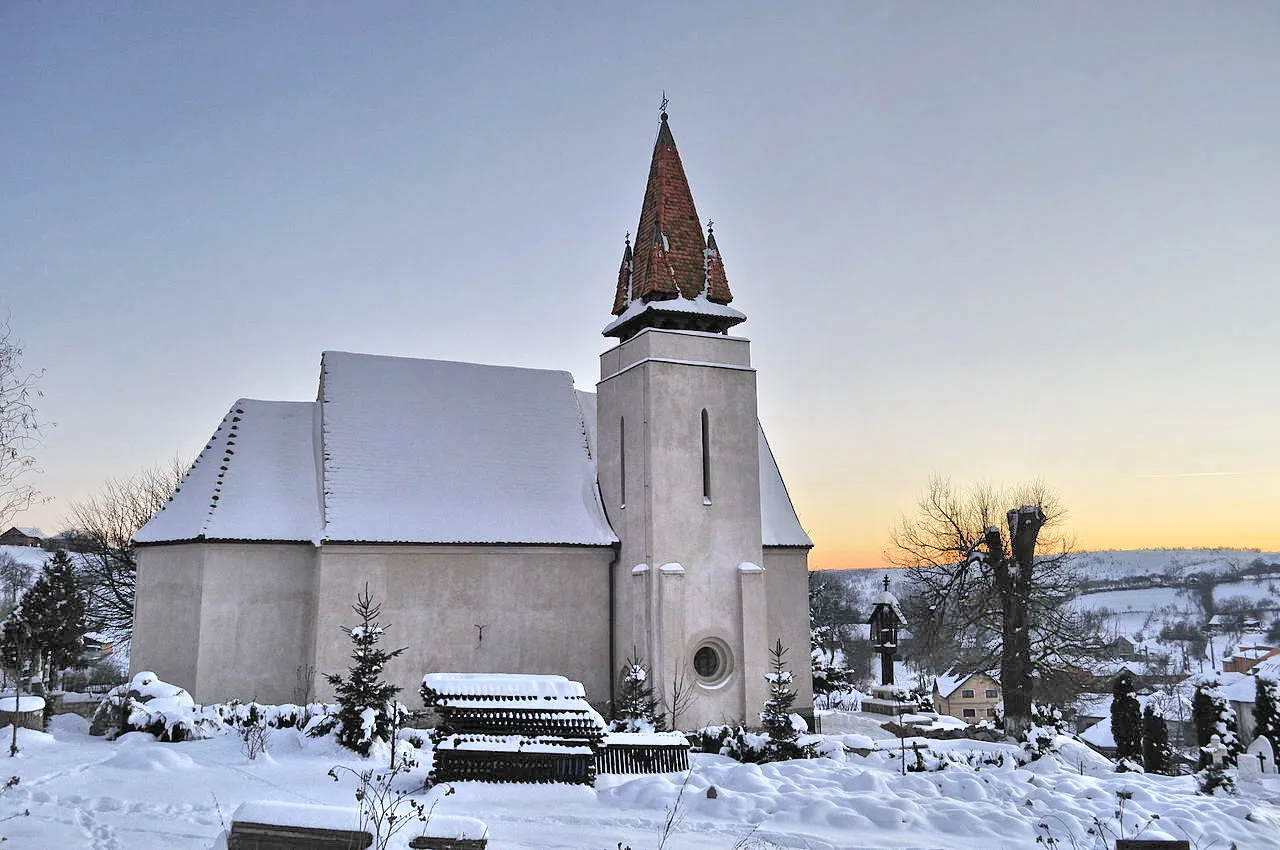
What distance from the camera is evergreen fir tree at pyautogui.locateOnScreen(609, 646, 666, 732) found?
1794 centimetres

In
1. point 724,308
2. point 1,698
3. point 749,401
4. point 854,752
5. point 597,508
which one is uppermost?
point 724,308

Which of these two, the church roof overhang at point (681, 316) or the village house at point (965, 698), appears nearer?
the church roof overhang at point (681, 316)

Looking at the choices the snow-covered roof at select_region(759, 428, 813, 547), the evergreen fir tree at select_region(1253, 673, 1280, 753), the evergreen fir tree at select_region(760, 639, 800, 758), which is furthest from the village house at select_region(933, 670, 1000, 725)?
the evergreen fir tree at select_region(760, 639, 800, 758)

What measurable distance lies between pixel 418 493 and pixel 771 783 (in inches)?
481

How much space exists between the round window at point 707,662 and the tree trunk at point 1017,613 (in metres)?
6.85

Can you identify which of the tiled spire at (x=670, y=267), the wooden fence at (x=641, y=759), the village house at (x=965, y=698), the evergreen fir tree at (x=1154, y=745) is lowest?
the village house at (x=965, y=698)

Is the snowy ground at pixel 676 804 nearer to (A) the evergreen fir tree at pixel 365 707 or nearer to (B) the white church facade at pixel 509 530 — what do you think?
(A) the evergreen fir tree at pixel 365 707

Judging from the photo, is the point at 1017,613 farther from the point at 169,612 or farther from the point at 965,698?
the point at 965,698

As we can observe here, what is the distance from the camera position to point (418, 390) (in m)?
23.6

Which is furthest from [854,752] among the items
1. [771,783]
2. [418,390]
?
[418,390]

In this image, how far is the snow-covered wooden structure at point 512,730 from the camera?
1191 cm

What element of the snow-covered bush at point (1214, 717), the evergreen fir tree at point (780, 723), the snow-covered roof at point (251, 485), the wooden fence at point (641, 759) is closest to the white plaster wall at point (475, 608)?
the snow-covered roof at point (251, 485)

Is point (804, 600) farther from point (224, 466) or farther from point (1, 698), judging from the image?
point (1, 698)

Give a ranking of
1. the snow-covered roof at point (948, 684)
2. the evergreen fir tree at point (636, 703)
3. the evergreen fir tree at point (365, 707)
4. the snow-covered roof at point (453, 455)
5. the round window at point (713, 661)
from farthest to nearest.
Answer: the snow-covered roof at point (948, 684) → the snow-covered roof at point (453, 455) → the round window at point (713, 661) → the evergreen fir tree at point (636, 703) → the evergreen fir tree at point (365, 707)
